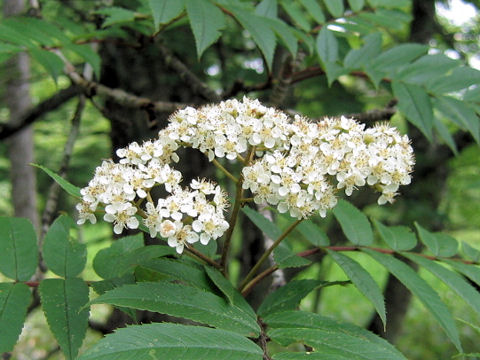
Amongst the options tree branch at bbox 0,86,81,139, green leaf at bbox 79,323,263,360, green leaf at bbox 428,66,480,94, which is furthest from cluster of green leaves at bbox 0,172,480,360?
tree branch at bbox 0,86,81,139

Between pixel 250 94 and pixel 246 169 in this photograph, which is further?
pixel 250 94

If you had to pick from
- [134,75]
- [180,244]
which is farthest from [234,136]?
[134,75]

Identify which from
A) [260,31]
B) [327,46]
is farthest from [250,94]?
[260,31]

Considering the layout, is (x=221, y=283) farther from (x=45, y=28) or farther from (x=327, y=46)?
(x=45, y=28)

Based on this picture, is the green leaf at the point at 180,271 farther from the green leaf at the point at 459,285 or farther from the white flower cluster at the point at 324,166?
the green leaf at the point at 459,285

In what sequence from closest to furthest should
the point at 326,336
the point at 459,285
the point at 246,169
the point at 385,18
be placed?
the point at 326,336
the point at 246,169
the point at 459,285
the point at 385,18

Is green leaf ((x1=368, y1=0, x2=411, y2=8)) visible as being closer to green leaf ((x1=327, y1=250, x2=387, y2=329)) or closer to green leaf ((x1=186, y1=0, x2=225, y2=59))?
→ green leaf ((x1=186, y1=0, x2=225, y2=59))

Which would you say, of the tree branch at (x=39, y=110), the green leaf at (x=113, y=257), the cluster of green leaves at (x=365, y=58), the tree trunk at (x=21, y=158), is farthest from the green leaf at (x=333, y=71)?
the tree trunk at (x=21, y=158)
